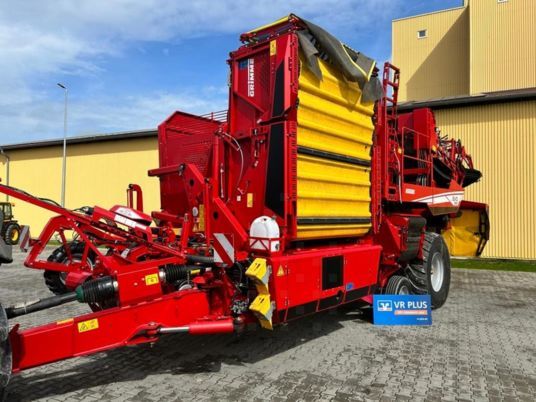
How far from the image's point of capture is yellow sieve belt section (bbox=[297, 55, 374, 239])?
4.64 meters

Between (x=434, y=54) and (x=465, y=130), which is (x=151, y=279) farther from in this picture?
(x=434, y=54)

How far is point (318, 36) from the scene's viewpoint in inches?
185

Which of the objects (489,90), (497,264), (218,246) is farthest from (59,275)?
(489,90)

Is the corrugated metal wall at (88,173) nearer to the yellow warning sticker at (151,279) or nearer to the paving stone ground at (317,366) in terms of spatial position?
the paving stone ground at (317,366)

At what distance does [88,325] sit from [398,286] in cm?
432

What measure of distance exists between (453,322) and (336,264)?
8.47ft

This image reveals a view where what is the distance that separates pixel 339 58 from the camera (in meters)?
4.92

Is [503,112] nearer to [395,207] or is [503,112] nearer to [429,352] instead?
[395,207]

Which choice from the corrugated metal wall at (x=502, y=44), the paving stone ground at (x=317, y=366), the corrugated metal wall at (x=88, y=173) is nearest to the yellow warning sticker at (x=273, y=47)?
the paving stone ground at (x=317, y=366)

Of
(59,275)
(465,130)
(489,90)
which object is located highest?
(489,90)

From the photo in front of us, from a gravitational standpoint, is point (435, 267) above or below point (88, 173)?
below

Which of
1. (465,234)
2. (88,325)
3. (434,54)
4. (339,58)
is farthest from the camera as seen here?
(434,54)

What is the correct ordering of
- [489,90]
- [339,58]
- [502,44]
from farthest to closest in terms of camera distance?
[489,90] < [502,44] < [339,58]

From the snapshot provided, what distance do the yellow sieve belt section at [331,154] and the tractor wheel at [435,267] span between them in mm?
1865
